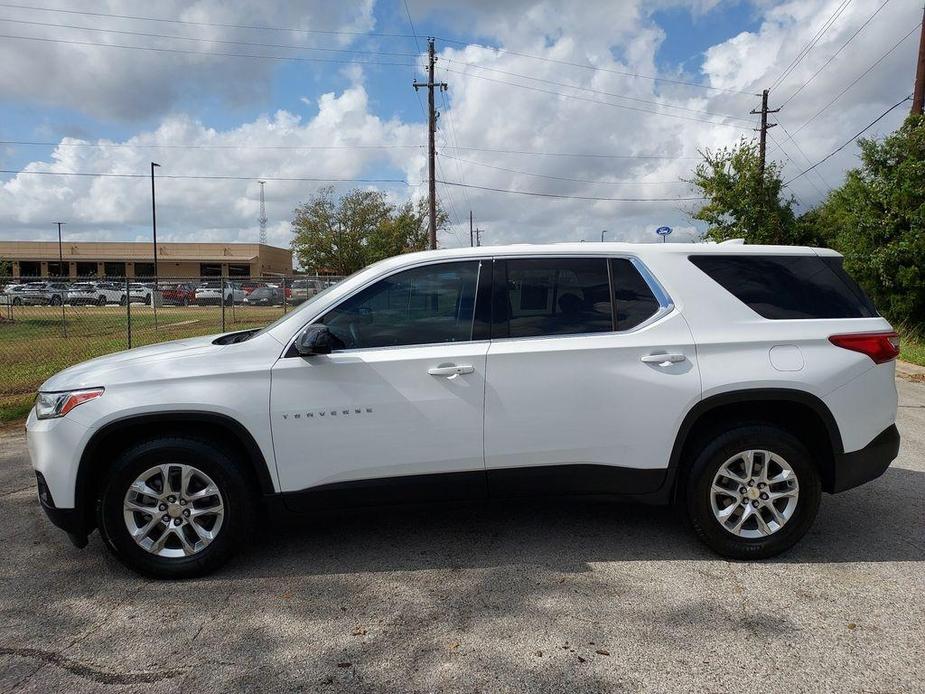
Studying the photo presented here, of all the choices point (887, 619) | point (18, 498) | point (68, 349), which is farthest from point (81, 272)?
point (887, 619)

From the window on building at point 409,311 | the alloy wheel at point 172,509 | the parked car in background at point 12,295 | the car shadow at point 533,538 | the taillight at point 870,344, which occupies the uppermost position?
the parked car in background at point 12,295

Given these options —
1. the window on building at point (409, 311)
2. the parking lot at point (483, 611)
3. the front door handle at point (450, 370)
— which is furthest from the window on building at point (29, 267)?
the front door handle at point (450, 370)

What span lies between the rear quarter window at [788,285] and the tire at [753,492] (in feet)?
2.36

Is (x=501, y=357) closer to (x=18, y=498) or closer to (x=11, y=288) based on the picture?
(x=18, y=498)

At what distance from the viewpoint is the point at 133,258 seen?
69000 millimetres

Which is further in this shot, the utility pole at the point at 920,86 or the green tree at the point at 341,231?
the green tree at the point at 341,231

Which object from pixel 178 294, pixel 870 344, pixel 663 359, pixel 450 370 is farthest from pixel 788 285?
pixel 178 294

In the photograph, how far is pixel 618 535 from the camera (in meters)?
4.14

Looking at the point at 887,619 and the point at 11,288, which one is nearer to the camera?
the point at 887,619

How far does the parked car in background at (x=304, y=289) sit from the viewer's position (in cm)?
1858

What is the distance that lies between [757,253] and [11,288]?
37.1 feet

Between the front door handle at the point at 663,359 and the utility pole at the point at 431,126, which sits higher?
the utility pole at the point at 431,126

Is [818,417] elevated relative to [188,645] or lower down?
elevated

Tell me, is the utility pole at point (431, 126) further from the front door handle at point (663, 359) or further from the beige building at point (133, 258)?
the beige building at point (133, 258)
